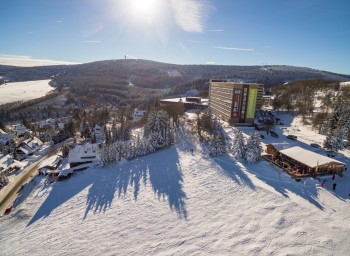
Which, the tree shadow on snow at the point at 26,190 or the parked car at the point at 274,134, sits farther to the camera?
the parked car at the point at 274,134

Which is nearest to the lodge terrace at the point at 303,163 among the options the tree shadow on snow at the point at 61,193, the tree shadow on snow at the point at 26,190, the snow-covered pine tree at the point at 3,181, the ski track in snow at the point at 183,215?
the ski track in snow at the point at 183,215

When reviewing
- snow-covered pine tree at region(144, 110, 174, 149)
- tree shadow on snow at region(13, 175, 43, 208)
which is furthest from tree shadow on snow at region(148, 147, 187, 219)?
tree shadow on snow at region(13, 175, 43, 208)

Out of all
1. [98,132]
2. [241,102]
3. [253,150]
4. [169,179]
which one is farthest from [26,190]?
[241,102]

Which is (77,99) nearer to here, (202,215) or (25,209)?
(25,209)

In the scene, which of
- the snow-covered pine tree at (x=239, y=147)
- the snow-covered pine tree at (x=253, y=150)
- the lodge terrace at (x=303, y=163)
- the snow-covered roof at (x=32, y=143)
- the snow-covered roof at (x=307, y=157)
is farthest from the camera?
the snow-covered roof at (x=32, y=143)

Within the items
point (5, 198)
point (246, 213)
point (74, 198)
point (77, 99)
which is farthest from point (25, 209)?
point (77, 99)

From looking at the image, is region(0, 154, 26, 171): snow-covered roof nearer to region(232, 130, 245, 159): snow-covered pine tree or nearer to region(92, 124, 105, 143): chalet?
region(92, 124, 105, 143): chalet

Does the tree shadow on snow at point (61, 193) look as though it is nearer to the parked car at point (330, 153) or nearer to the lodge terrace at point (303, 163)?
the lodge terrace at point (303, 163)
